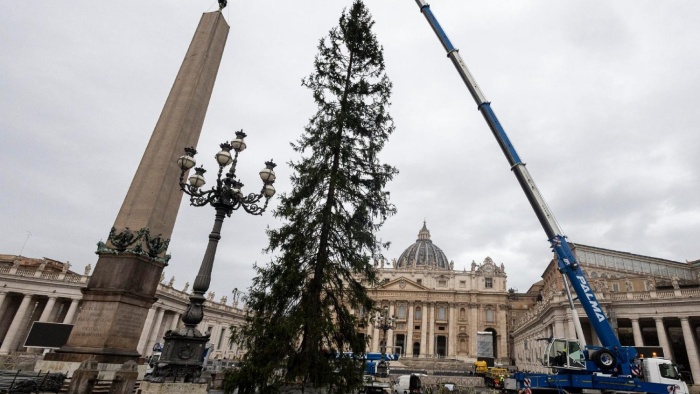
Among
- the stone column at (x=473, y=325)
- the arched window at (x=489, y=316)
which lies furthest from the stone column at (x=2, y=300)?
the arched window at (x=489, y=316)

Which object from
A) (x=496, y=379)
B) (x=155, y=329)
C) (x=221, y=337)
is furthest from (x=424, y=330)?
(x=155, y=329)

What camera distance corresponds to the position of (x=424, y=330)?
256 ft

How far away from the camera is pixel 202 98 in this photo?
1348 centimetres

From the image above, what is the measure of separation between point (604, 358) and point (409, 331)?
6785cm

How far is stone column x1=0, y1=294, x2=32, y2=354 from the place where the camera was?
1337 inches

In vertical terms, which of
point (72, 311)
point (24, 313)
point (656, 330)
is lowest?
point (24, 313)

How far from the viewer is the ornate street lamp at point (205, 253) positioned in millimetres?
7812

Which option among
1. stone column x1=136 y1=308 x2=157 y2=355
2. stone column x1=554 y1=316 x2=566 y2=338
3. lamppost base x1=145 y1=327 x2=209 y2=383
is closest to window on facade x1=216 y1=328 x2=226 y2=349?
stone column x1=136 y1=308 x2=157 y2=355

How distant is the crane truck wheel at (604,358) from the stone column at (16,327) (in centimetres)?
4410

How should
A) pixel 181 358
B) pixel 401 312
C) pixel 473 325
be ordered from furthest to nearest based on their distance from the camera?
1. pixel 401 312
2. pixel 473 325
3. pixel 181 358

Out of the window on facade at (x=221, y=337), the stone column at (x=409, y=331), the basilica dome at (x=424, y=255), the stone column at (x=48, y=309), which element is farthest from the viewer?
the basilica dome at (x=424, y=255)

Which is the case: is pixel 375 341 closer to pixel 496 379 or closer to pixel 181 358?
pixel 496 379

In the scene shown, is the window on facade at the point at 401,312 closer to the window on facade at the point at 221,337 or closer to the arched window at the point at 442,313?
the arched window at the point at 442,313

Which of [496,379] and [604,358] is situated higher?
[604,358]
